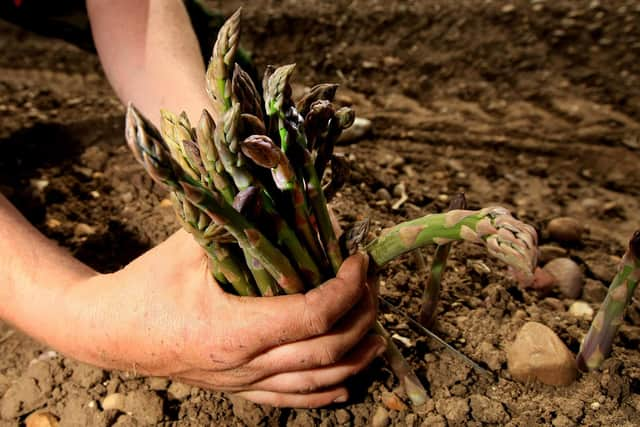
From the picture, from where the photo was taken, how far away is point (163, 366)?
43.9 inches

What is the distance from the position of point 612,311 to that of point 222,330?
75 centimetres

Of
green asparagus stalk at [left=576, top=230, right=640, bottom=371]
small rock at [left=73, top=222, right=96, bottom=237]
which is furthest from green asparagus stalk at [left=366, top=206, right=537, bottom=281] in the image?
small rock at [left=73, top=222, right=96, bottom=237]

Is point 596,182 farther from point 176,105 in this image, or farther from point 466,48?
point 176,105

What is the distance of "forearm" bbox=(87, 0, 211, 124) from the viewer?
5.17 ft

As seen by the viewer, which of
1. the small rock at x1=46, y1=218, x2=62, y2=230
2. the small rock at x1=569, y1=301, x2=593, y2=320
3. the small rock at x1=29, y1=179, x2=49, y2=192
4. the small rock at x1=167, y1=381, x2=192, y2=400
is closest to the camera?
the small rock at x1=167, y1=381, x2=192, y2=400

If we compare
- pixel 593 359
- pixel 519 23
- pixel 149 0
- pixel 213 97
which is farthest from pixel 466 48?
pixel 213 97

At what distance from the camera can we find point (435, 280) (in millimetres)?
1257

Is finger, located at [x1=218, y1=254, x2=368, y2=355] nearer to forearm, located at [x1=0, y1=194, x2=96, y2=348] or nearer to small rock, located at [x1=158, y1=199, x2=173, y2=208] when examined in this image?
forearm, located at [x1=0, y1=194, x2=96, y2=348]

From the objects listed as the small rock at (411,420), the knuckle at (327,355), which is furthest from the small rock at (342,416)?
the knuckle at (327,355)

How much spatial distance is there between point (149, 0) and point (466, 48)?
181 cm

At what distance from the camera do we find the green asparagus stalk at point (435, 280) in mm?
1172

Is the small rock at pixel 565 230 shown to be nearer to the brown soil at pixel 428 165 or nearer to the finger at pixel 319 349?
the brown soil at pixel 428 165

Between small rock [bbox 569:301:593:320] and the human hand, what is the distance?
2.08ft

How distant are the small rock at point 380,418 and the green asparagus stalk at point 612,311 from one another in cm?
44
